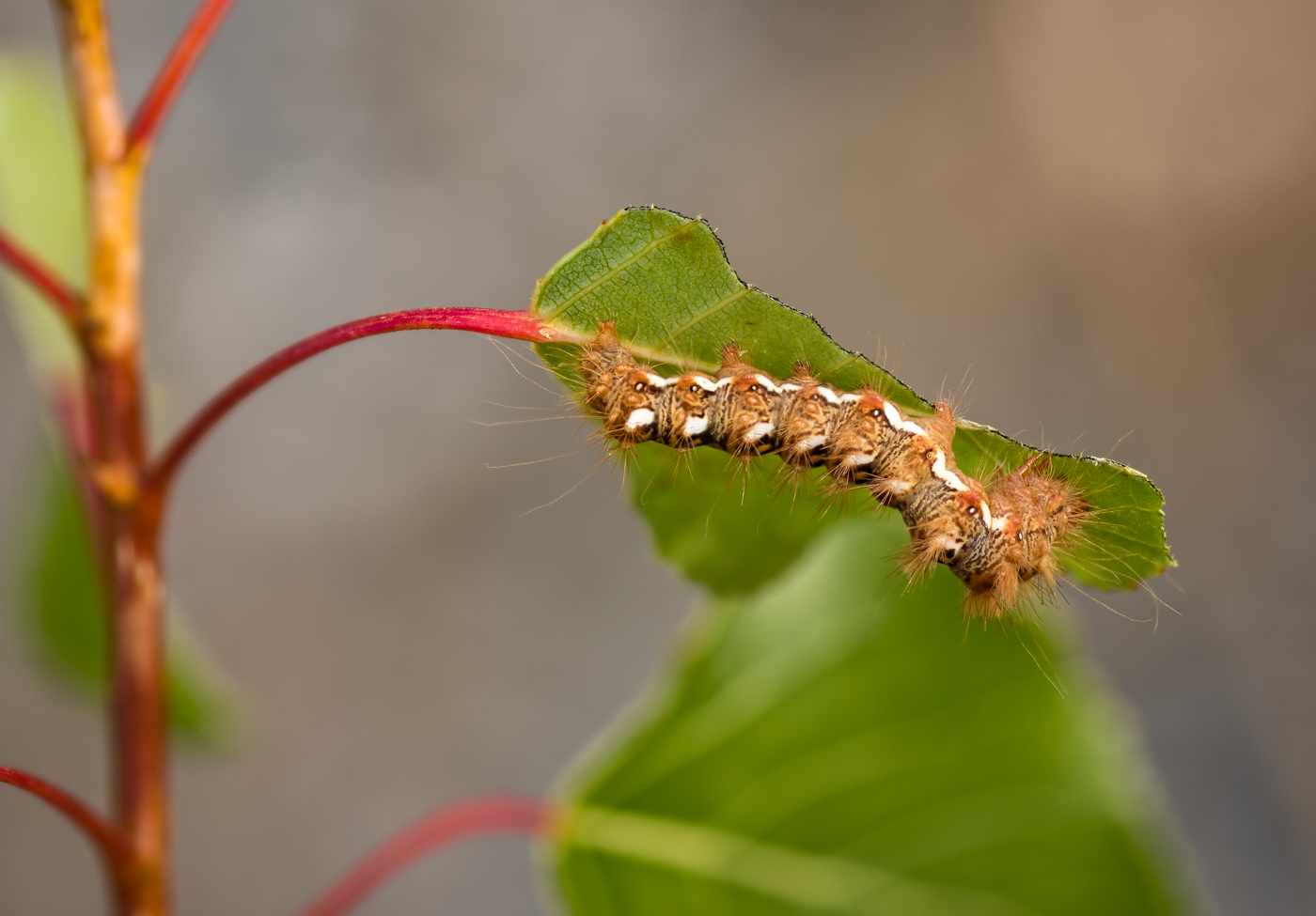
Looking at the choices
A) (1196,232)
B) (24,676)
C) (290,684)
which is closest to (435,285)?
(290,684)

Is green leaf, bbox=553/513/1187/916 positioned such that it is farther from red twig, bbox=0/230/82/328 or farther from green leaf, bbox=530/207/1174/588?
red twig, bbox=0/230/82/328

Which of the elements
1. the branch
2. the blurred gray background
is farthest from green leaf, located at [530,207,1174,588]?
the blurred gray background

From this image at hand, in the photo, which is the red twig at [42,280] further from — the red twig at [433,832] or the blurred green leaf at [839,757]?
the red twig at [433,832]

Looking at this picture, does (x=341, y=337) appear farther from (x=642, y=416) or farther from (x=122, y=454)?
(x=642, y=416)

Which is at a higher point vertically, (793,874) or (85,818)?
(85,818)

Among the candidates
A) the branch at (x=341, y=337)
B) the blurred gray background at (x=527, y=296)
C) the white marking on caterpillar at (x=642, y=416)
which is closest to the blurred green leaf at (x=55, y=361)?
the branch at (x=341, y=337)

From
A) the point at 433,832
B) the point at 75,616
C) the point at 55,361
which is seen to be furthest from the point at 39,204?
the point at 433,832

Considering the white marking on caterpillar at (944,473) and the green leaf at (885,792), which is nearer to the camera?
the white marking on caterpillar at (944,473)
